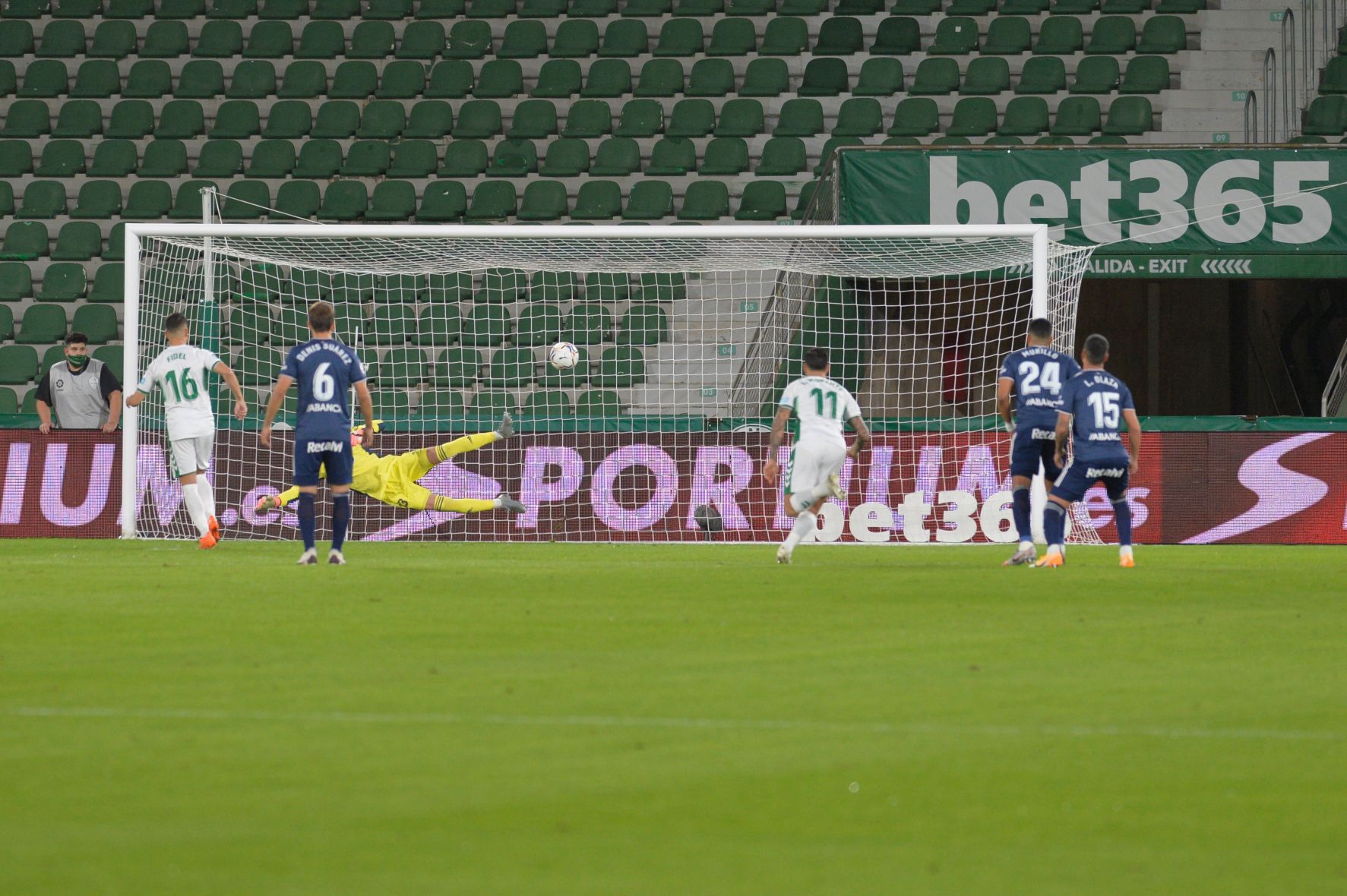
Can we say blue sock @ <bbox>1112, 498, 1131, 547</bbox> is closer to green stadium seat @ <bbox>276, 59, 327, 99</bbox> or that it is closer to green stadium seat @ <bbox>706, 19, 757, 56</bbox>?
green stadium seat @ <bbox>706, 19, 757, 56</bbox>

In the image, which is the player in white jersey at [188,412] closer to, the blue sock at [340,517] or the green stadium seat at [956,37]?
the blue sock at [340,517]

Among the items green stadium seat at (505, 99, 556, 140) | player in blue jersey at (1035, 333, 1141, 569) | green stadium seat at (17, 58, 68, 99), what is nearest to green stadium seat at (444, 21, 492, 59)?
green stadium seat at (505, 99, 556, 140)

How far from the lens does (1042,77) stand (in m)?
24.7

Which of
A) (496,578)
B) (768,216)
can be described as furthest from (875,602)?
(768,216)

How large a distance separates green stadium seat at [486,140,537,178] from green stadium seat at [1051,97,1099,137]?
7145 mm

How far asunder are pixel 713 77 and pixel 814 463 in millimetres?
12639

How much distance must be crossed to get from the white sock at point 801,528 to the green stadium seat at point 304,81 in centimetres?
1467

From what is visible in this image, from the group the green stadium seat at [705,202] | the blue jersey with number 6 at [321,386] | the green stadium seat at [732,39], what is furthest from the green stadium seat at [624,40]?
the blue jersey with number 6 at [321,386]

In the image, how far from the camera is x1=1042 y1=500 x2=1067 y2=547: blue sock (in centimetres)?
1363

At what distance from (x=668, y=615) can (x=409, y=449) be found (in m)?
9.29

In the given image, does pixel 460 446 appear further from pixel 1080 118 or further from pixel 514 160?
pixel 1080 118

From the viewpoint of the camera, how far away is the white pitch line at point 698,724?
593cm

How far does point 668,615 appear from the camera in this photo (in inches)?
380

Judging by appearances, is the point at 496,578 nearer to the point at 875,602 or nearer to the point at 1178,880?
the point at 875,602
